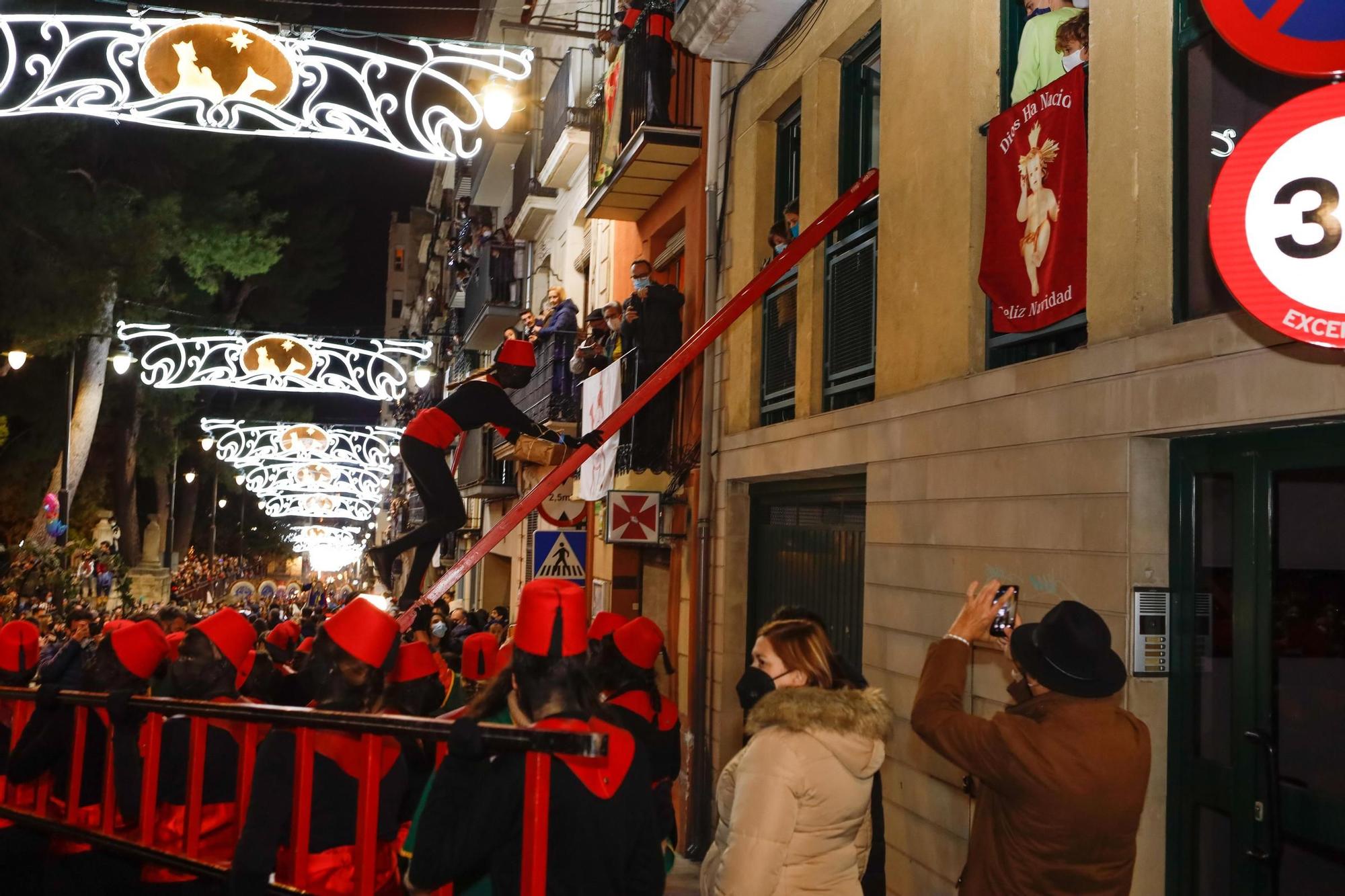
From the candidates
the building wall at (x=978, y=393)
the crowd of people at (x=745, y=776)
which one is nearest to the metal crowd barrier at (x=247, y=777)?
the crowd of people at (x=745, y=776)

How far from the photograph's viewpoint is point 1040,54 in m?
6.81

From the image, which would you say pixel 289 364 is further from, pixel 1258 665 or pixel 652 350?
pixel 1258 665

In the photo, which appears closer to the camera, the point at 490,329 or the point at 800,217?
the point at 800,217

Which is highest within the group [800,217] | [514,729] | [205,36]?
[205,36]

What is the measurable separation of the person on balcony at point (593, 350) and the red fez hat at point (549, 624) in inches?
433

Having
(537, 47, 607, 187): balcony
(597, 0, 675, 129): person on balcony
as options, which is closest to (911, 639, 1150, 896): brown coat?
(597, 0, 675, 129): person on balcony

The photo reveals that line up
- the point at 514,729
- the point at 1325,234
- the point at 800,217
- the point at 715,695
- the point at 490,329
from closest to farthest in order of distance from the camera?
the point at 514,729
the point at 1325,234
the point at 800,217
the point at 715,695
the point at 490,329

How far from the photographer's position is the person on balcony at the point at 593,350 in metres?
14.9

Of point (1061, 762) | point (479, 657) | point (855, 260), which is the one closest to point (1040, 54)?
point (855, 260)

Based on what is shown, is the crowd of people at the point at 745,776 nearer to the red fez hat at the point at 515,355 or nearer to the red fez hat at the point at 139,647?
the red fez hat at the point at 139,647

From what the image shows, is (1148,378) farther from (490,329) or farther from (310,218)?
(310,218)

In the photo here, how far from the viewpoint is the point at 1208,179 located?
18.0 feet

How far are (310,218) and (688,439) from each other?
31.2 metres

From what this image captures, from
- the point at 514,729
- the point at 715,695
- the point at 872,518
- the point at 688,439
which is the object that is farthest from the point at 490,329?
the point at 514,729
